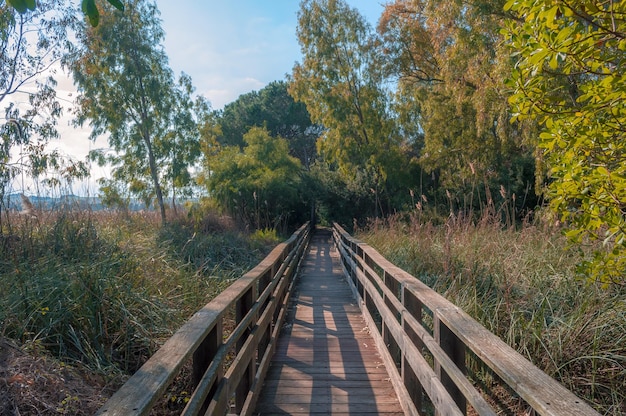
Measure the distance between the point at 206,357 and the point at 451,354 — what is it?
1.30 m

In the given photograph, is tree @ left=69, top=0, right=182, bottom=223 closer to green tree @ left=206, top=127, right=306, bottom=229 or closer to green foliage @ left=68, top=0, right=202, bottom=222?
green foliage @ left=68, top=0, right=202, bottom=222

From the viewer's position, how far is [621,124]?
3135 millimetres

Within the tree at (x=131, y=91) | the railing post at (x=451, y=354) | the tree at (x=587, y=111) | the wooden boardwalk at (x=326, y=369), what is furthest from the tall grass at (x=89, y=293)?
the tree at (x=131, y=91)

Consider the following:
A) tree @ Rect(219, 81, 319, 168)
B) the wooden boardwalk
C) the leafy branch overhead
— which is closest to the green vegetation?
the leafy branch overhead

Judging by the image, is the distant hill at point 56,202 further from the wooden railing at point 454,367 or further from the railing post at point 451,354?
the railing post at point 451,354

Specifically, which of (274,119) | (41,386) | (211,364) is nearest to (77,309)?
(41,386)

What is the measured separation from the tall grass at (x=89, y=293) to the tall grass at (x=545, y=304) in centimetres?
268

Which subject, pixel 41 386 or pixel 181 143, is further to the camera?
pixel 181 143

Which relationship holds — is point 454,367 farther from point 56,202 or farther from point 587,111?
point 56,202

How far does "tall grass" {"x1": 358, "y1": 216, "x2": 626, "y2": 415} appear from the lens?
128 inches

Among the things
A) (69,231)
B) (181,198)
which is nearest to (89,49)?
(181,198)

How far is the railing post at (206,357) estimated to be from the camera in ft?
7.90

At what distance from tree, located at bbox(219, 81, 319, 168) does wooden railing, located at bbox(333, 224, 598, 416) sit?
36.6 meters

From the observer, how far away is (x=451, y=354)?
259cm
